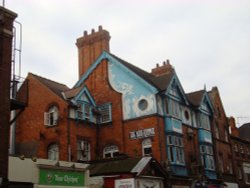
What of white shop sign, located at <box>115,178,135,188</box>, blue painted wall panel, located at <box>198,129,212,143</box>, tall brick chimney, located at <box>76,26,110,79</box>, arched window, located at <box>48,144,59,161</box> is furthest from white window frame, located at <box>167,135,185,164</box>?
tall brick chimney, located at <box>76,26,110,79</box>

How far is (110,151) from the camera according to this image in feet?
108

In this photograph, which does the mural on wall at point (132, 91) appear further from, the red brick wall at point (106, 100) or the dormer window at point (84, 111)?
the dormer window at point (84, 111)

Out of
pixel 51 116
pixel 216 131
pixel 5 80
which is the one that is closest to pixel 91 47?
pixel 51 116

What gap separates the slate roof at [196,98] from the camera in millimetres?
37534

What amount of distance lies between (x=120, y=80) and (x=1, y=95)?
17.8m

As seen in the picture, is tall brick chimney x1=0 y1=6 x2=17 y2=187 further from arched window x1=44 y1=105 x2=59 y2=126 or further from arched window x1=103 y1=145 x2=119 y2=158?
arched window x1=103 y1=145 x2=119 y2=158

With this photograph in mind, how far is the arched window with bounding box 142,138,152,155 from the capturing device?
31.3 m

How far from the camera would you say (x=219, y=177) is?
38.0m

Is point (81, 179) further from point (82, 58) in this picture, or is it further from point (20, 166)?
point (82, 58)

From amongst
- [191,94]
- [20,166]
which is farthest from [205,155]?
[20,166]

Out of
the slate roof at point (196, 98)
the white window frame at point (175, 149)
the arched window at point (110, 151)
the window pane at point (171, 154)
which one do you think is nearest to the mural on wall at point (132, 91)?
the arched window at point (110, 151)

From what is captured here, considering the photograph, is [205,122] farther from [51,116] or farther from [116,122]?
[51,116]

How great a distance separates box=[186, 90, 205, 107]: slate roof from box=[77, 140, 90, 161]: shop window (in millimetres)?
10747

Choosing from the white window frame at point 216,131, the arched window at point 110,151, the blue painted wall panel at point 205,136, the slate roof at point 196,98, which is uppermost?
the slate roof at point 196,98
